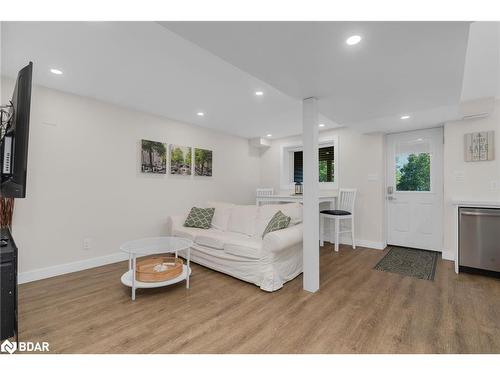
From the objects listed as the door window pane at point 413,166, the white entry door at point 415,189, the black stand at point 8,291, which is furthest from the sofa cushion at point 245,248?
the door window pane at point 413,166

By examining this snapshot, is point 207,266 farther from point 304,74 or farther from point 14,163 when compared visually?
point 304,74

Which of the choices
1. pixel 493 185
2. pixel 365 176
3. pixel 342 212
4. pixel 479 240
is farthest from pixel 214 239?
pixel 493 185

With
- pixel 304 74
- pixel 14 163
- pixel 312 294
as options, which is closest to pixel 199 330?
pixel 312 294

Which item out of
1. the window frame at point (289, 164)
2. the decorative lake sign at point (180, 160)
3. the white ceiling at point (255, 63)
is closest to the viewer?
the white ceiling at point (255, 63)

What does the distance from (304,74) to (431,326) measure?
88.5 inches

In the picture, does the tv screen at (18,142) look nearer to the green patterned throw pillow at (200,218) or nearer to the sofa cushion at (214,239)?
the sofa cushion at (214,239)

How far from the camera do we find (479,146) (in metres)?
3.21

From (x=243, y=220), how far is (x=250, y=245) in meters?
0.85

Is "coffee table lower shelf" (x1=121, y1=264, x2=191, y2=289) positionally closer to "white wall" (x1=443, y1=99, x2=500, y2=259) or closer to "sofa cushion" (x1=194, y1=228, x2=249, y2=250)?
"sofa cushion" (x1=194, y1=228, x2=249, y2=250)

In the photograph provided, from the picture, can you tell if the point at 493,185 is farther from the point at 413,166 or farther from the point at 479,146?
the point at 413,166

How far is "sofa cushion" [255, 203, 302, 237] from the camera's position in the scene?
316 cm

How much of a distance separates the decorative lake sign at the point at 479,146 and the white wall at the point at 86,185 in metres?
4.30

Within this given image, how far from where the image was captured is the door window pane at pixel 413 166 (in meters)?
3.91
